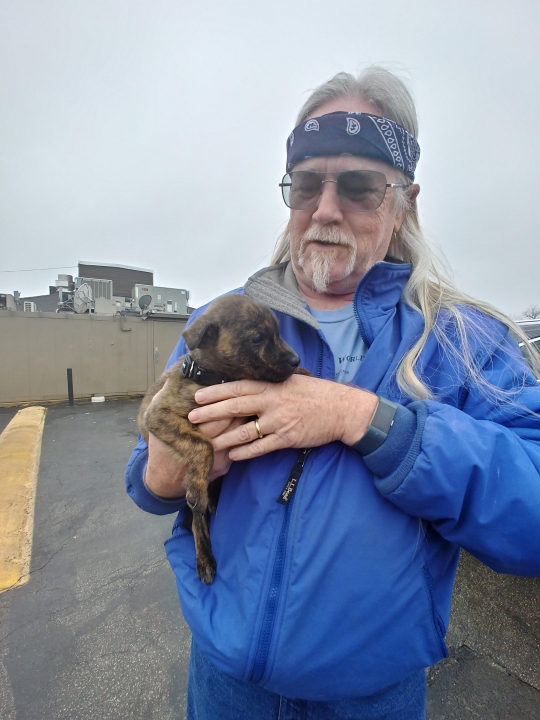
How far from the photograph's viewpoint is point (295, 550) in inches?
52.6

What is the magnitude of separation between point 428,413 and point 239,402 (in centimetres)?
72

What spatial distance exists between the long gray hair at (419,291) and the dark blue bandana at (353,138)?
0.41 feet

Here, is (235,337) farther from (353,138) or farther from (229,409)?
(353,138)

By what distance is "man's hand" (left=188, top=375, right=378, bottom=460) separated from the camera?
1381mm

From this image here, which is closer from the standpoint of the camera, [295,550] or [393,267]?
[295,550]

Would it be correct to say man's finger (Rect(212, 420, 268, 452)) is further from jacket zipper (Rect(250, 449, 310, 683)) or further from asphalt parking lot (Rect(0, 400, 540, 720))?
asphalt parking lot (Rect(0, 400, 540, 720))

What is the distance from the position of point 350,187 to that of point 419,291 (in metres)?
0.55

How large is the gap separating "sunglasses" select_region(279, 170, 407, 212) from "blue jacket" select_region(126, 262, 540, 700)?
0.80 metres

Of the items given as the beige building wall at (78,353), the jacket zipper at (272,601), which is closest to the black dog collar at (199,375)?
the jacket zipper at (272,601)

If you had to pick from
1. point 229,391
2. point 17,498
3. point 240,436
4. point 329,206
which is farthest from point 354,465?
point 17,498

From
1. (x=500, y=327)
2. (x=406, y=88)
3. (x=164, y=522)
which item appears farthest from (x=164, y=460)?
(x=164, y=522)

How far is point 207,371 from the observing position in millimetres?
2037

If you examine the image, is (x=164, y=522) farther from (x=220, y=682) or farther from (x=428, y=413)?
(x=428, y=413)

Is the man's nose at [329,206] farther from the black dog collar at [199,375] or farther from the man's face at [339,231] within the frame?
the black dog collar at [199,375]
